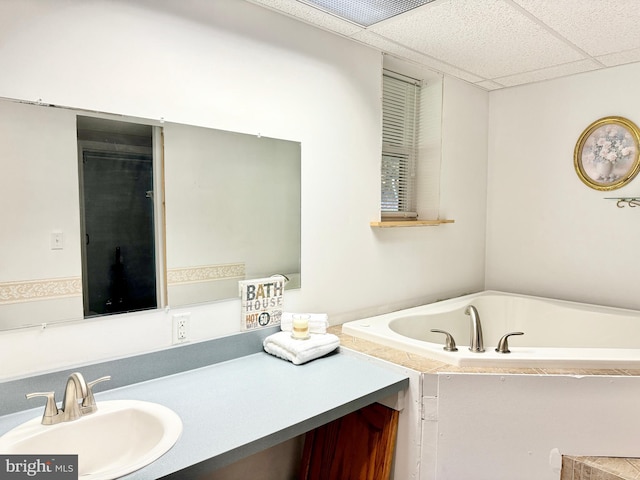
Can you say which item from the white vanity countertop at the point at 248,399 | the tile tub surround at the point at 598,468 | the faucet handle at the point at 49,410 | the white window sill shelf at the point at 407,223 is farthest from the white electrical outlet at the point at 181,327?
the tile tub surround at the point at 598,468

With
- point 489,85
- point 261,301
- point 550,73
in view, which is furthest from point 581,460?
point 489,85

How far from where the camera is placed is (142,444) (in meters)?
1.32

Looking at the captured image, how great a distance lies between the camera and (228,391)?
1.54 m

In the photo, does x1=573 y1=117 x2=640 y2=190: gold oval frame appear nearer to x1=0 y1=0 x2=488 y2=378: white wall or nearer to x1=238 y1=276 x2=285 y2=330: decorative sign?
x1=0 y1=0 x2=488 y2=378: white wall

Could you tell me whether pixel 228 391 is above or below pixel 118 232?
below

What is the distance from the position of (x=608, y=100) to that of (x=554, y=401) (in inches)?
79.6

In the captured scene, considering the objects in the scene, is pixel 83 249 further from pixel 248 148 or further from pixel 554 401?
pixel 554 401

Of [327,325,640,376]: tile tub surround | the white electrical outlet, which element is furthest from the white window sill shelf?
the white electrical outlet

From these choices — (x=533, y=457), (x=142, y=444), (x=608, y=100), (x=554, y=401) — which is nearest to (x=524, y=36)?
(x=608, y=100)

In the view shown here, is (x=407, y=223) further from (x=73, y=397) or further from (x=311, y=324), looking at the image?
(x=73, y=397)

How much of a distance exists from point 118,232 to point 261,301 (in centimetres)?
68

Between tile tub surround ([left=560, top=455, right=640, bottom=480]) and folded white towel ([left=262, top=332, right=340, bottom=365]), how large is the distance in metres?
1.04

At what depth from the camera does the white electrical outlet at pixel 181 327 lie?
66.9 inches

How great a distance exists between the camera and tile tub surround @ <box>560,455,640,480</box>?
1.71 m
